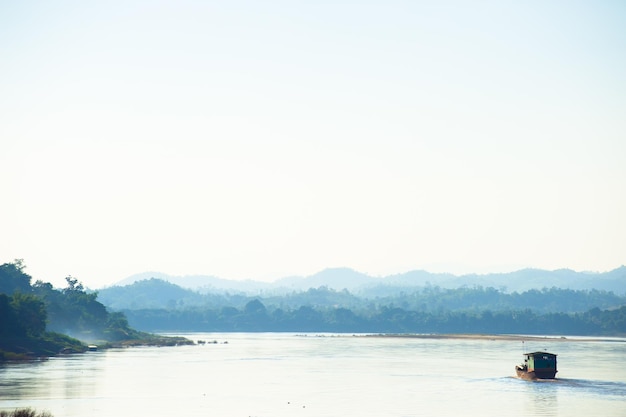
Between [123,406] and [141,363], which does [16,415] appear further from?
[141,363]

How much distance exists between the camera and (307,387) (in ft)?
344

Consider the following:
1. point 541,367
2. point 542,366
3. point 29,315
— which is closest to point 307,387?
point 541,367

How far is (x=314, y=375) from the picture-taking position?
123m

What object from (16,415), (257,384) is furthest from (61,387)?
(16,415)

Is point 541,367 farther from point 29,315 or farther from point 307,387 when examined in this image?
point 29,315

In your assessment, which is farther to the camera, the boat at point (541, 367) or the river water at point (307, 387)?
the boat at point (541, 367)

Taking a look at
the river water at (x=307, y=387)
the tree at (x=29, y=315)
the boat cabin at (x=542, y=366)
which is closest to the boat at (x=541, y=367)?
the boat cabin at (x=542, y=366)

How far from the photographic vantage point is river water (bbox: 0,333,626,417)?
83.1 meters

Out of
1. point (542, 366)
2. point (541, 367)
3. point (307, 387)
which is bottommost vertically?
point (307, 387)

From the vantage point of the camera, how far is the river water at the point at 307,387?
83.1 meters

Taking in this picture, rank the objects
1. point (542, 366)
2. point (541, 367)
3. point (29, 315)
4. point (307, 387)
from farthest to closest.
A: point (29, 315) → point (542, 366) → point (541, 367) → point (307, 387)

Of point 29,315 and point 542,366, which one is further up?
point 29,315

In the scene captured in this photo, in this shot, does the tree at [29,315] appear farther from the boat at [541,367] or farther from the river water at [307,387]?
the boat at [541,367]

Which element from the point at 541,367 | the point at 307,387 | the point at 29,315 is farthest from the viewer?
the point at 29,315
